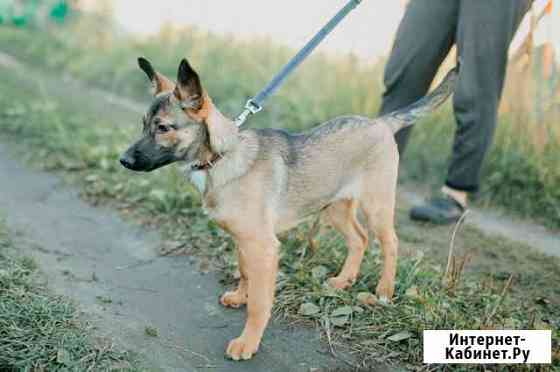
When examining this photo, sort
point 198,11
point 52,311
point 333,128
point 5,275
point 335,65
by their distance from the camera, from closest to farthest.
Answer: point 52,311, point 5,275, point 333,128, point 335,65, point 198,11

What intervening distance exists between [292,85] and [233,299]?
4.60 metres

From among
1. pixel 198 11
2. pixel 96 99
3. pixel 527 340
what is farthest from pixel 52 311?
pixel 198 11

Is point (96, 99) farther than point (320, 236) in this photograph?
Yes

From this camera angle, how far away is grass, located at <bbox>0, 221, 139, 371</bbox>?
2.89 metres

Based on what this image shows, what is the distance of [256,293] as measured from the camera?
3.20 meters

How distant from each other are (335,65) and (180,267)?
4564 millimetres

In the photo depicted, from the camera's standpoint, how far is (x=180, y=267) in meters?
4.20

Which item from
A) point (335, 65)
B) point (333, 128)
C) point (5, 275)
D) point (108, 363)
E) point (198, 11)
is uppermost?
point (198, 11)

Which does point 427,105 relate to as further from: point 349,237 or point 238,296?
point 238,296

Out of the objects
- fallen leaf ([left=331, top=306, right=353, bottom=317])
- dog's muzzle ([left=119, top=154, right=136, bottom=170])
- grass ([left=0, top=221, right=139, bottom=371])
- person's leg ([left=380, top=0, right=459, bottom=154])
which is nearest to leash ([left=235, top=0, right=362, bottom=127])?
dog's muzzle ([left=119, top=154, right=136, bottom=170])

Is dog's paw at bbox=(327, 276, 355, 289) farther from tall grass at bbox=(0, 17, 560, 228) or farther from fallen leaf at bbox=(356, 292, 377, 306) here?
tall grass at bbox=(0, 17, 560, 228)

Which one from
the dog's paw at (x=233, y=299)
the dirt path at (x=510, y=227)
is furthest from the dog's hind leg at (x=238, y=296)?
the dirt path at (x=510, y=227)

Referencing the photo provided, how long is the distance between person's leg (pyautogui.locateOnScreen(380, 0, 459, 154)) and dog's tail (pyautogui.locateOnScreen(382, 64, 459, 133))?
2.98 ft

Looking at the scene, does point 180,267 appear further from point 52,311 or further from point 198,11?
point 198,11
